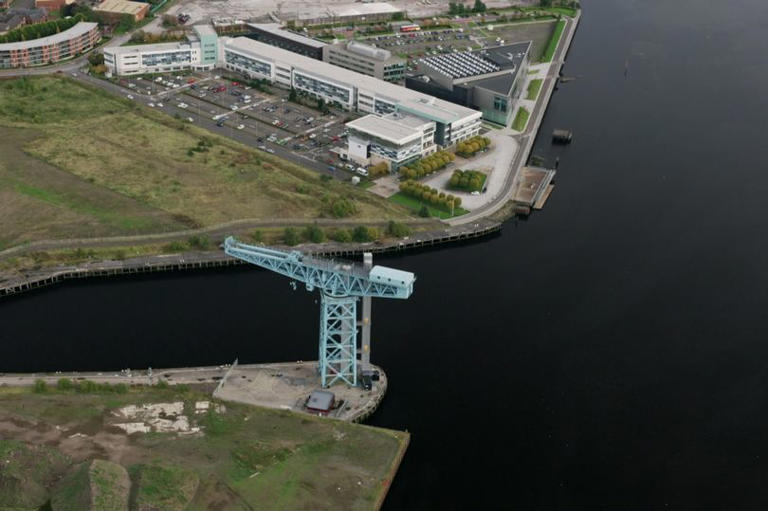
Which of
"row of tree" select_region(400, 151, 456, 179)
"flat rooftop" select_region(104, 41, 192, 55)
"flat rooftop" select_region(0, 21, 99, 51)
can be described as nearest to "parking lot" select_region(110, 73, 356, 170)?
"flat rooftop" select_region(104, 41, 192, 55)

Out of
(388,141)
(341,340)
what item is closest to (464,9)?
(388,141)

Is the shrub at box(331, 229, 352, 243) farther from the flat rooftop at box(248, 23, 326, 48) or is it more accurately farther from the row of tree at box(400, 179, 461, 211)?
the flat rooftop at box(248, 23, 326, 48)

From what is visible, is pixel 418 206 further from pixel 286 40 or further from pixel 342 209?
pixel 286 40

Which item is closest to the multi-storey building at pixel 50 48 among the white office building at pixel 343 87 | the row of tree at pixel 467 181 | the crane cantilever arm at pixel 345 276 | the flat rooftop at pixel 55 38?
the flat rooftop at pixel 55 38

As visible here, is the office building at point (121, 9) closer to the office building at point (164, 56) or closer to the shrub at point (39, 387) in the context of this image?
the office building at point (164, 56)

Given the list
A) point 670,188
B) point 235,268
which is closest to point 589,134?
point 670,188

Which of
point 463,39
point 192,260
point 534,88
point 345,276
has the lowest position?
point 192,260

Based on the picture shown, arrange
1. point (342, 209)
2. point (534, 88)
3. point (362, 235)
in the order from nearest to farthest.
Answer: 1. point (362, 235)
2. point (342, 209)
3. point (534, 88)
